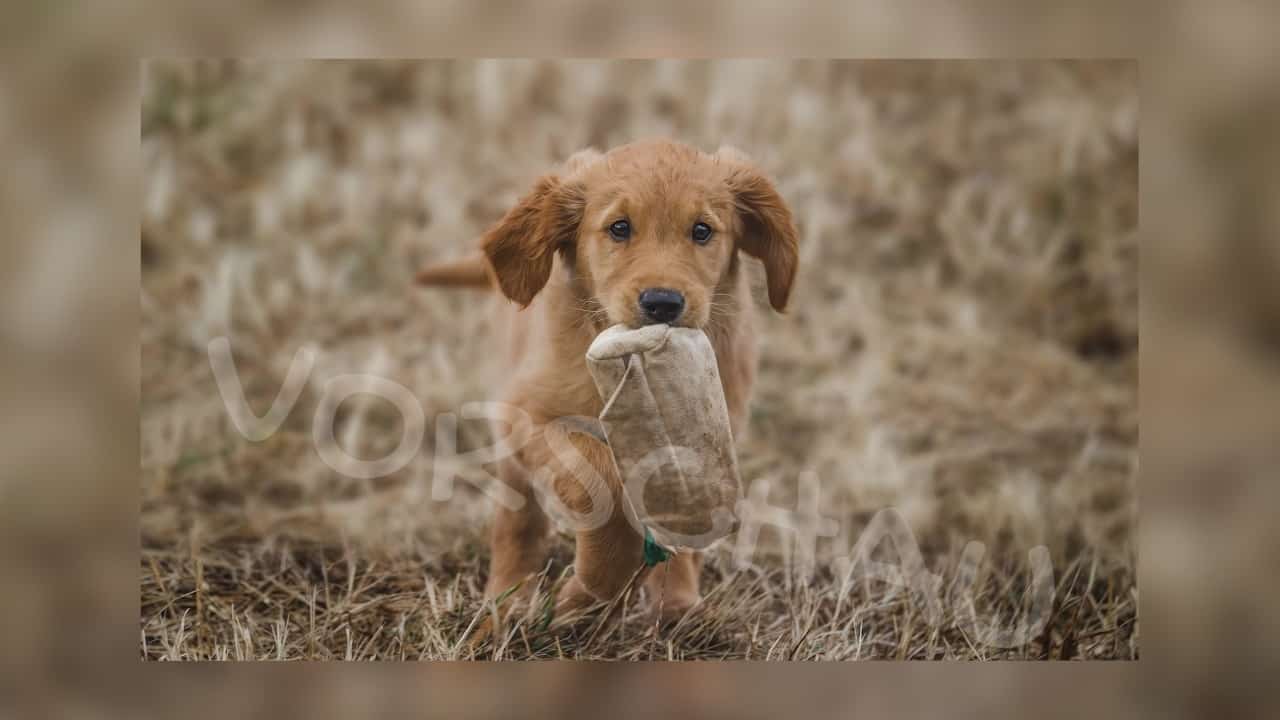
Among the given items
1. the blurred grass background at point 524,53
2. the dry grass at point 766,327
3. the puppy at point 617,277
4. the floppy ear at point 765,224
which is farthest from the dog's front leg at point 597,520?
the floppy ear at point 765,224

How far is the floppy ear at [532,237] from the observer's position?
224 cm

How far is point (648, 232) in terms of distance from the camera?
2.17m

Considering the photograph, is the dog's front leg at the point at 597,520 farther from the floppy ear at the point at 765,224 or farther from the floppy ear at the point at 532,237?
the floppy ear at the point at 765,224

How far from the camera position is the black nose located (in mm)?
2096

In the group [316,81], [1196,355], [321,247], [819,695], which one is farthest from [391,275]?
[1196,355]

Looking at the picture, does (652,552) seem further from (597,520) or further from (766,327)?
(766,327)

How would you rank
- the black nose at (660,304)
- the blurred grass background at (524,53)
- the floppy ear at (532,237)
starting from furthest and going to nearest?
the blurred grass background at (524,53) < the floppy ear at (532,237) < the black nose at (660,304)

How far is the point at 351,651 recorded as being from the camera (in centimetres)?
235

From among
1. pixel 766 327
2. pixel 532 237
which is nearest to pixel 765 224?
pixel 532 237


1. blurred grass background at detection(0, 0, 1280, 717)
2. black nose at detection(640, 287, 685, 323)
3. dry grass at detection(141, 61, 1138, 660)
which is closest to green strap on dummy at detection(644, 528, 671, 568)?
dry grass at detection(141, 61, 1138, 660)

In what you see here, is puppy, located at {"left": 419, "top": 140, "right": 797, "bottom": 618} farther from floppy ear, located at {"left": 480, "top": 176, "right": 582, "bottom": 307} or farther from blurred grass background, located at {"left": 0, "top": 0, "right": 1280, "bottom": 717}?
blurred grass background, located at {"left": 0, "top": 0, "right": 1280, "bottom": 717}

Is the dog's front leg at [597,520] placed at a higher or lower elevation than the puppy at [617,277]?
lower

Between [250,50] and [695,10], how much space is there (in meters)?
0.96

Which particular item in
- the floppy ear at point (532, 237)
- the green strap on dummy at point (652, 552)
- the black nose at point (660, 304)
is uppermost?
the floppy ear at point (532, 237)
